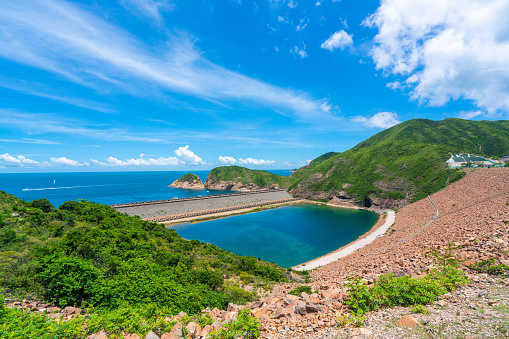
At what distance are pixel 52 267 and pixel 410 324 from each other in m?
14.3

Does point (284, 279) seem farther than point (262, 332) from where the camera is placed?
Yes

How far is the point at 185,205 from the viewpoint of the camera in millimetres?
74938

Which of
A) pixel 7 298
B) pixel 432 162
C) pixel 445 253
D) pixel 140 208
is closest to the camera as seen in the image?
pixel 7 298

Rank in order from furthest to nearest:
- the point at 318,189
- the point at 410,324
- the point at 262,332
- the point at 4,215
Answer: the point at 318,189 → the point at 4,215 → the point at 262,332 → the point at 410,324

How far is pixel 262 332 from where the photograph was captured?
6.37 meters

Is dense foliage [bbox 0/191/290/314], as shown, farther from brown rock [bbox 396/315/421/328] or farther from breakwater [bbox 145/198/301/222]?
breakwater [bbox 145/198/301/222]

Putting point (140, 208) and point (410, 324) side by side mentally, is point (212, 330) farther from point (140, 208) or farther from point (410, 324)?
point (140, 208)

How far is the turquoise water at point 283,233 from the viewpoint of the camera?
37.1m

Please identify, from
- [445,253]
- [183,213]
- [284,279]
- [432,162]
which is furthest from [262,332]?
[432,162]

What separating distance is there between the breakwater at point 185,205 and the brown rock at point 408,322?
221 ft

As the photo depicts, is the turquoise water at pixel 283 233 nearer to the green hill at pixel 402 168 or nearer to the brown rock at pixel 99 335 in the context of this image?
the green hill at pixel 402 168

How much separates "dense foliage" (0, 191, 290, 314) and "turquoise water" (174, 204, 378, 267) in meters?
17.0

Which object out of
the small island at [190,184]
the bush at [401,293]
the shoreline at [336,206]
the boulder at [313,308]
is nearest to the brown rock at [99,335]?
the boulder at [313,308]

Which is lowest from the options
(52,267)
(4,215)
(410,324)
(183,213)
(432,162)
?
(183,213)
